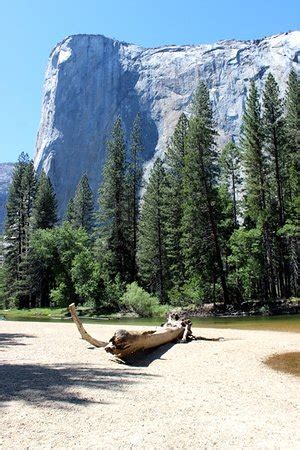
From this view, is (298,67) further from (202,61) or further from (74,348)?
(74,348)

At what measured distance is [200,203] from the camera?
122 ft

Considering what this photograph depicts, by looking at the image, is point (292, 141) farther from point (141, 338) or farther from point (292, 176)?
point (141, 338)

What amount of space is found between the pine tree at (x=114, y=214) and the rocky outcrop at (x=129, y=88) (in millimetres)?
60307

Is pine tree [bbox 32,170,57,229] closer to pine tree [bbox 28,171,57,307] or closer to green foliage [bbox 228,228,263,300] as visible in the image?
pine tree [bbox 28,171,57,307]

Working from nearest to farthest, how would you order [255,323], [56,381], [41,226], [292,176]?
[56,381] → [255,323] → [292,176] → [41,226]

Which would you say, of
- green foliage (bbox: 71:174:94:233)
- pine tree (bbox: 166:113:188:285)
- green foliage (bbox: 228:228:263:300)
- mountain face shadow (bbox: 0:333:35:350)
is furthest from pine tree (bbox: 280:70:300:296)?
green foliage (bbox: 71:174:94:233)

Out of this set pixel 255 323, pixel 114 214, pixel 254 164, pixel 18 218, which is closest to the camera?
pixel 255 323

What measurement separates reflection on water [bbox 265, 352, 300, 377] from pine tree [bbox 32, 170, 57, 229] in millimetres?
46786

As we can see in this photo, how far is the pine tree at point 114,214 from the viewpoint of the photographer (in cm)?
4672

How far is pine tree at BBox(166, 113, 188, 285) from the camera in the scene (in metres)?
42.4

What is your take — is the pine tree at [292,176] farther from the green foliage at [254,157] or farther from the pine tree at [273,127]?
the green foliage at [254,157]

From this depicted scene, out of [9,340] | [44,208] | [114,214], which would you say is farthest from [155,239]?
[9,340]

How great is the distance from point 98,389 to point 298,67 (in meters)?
109

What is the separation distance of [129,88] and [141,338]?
405ft
